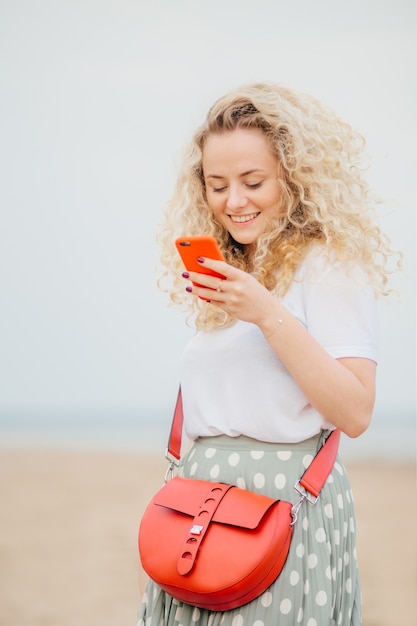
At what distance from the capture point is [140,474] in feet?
30.9

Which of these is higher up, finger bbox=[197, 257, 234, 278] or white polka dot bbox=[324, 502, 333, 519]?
finger bbox=[197, 257, 234, 278]

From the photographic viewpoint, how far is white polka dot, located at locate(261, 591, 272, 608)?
1475mm

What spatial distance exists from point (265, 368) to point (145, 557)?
1.33ft

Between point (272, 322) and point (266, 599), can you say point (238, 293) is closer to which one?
point (272, 322)

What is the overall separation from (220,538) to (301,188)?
0.67m

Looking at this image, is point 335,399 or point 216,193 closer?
point 335,399

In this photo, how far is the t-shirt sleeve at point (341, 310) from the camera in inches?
58.6

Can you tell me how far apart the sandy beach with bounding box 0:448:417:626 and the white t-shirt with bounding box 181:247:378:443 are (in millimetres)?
506

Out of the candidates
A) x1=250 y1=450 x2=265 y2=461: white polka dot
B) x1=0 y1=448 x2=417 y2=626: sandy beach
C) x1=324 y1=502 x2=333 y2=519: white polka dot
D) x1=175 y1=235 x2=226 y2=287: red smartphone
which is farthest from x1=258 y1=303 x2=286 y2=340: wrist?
x1=0 y1=448 x2=417 y2=626: sandy beach

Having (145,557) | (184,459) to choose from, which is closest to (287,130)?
(184,459)

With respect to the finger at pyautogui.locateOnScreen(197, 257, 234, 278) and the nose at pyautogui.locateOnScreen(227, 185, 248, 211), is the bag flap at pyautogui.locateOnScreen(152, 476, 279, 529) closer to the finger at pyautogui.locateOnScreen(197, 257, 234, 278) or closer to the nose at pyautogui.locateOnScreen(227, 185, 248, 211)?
the finger at pyautogui.locateOnScreen(197, 257, 234, 278)

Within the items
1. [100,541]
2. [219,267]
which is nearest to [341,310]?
[219,267]

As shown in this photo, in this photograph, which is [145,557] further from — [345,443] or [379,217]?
[345,443]

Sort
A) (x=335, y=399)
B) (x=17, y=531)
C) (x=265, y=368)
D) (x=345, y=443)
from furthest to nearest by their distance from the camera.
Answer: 1. (x=345, y=443)
2. (x=17, y=531)
3. (x=265, y=368)
4. (x=335, y=399)
